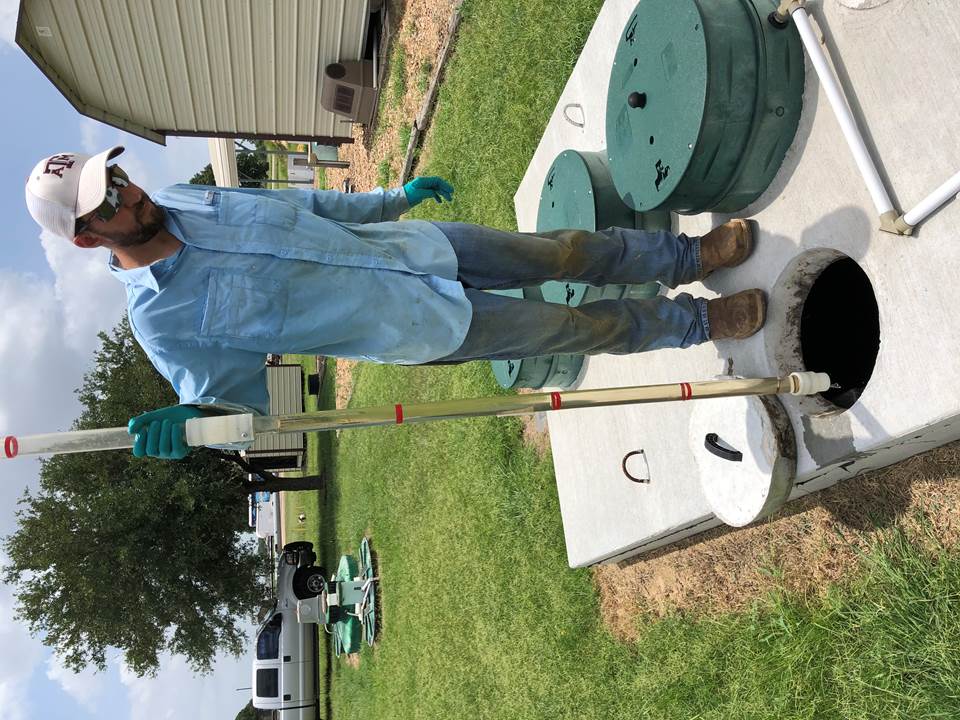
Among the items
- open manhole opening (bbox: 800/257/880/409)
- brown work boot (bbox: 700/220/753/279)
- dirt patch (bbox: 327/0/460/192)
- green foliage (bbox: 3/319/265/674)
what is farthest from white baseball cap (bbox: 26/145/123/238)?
green foliage (bbox: 3/319/265/674)

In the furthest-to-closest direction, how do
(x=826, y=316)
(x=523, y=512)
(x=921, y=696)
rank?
(x=523, y=512) → (x=826, y=316) → (x=921, y=696)

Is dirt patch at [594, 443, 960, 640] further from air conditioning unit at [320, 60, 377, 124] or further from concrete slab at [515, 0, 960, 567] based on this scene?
air conditioning unit at [320, 60, 377, 124]

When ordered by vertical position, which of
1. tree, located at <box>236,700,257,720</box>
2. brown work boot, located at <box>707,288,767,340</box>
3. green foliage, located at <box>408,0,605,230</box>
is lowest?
tree, located at <box>236,700,257,720</box>

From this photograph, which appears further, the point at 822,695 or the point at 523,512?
the point at 523,512

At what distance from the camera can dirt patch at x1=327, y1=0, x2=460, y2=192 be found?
7.81 meters

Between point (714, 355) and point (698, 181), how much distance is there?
0.87 m

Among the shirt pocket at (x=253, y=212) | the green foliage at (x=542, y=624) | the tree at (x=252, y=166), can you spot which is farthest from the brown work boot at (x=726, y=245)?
the tree at (x=252, y=166)

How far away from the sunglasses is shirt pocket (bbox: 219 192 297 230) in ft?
1.23

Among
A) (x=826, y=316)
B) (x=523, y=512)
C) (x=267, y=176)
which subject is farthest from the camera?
(x=267, y=176)

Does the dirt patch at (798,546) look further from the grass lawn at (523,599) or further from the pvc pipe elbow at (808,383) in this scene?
the pvc pipe elbow at (808,383)

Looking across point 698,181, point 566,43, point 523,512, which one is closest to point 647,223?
→ point 698,181

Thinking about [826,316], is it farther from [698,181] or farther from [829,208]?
[698,181]

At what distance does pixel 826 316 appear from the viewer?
3342mm

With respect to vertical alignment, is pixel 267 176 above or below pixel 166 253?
above
